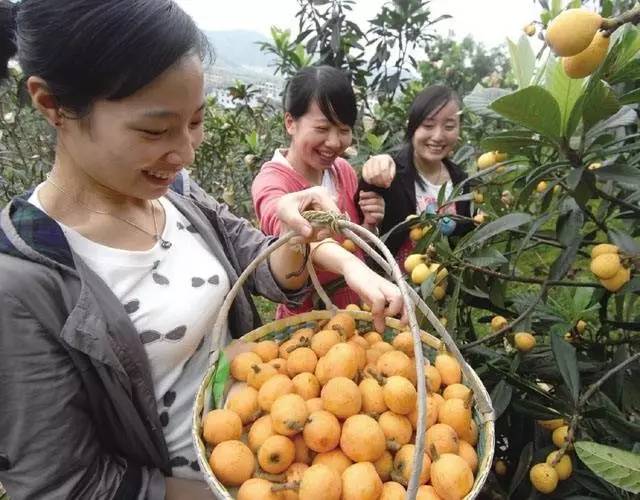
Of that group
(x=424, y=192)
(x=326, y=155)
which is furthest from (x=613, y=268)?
(x=424, y=192)

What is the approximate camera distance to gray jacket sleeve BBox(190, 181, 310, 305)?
116 cm

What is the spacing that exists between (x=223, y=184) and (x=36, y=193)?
361cm

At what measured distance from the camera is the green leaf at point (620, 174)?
2.99ft

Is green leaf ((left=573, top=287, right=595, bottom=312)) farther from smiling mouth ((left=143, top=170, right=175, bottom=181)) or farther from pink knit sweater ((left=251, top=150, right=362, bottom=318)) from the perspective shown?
smiling mouth ((left=143, top=170, right=175, bottom=181))

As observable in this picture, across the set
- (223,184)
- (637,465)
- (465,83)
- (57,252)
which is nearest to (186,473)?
(57,252)

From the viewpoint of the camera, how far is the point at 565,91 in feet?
2.87

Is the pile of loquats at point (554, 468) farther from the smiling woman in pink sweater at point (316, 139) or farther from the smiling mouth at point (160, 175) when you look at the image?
the smiling mouth at point (160, 175)

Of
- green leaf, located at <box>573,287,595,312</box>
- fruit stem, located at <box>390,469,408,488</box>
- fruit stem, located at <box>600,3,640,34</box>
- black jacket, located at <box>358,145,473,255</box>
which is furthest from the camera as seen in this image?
black jacket, located at <box>358,145,473,255</box>

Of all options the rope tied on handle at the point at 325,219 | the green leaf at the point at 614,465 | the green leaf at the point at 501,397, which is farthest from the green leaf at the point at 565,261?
the rope tied on handle at the point at 325,219

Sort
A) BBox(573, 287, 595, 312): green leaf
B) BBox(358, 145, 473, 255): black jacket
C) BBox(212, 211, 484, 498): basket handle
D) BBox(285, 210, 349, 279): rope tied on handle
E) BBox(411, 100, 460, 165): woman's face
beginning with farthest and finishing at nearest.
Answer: BBox(411, 100, 460, 165): woman's face, BBox(358, 145, 473, 255): black jacket, BBox(573, 287, 595, 312): green leaf, BBox(285, 210, 349, 279): rope tied on handle, BBox(212, 211, 484, 498): basket handle

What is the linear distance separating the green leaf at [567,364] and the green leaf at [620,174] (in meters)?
0.38

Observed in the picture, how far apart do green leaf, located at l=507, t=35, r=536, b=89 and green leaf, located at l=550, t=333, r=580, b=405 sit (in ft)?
1.84

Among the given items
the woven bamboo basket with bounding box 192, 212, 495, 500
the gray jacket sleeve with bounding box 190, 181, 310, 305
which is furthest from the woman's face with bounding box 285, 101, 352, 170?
the woven bamboo basket with bounding box 192, 212, 495, 500

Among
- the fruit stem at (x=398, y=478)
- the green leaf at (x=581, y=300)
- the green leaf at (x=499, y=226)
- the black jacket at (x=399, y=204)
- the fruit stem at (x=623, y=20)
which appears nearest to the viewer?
the fruit stem at (x=623, y=20)
